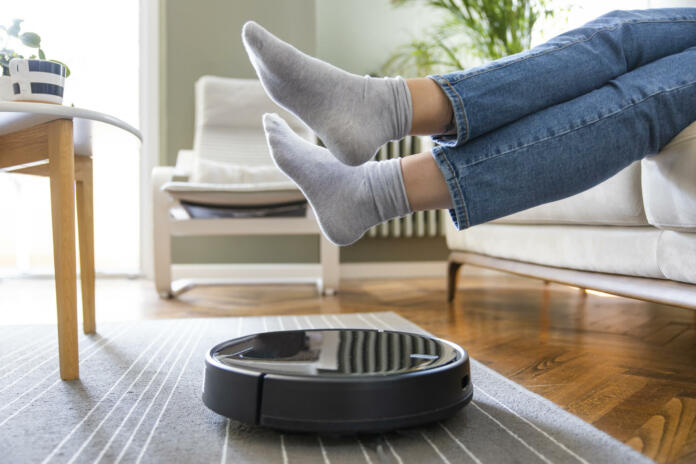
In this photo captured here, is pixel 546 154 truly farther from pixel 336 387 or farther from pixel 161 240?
pixel 161 240

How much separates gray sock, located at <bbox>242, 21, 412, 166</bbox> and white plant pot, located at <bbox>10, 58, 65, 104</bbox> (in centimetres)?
48

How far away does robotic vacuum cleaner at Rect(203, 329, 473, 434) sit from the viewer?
0.56 m

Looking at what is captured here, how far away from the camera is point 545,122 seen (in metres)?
0.68

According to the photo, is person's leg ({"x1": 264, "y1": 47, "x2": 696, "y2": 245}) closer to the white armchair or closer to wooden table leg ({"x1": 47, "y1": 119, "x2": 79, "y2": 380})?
wooden table leg ({"x1": 47, "y1": 119, "x2": 79, "y2": 380})

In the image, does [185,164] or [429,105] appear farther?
[185,164]

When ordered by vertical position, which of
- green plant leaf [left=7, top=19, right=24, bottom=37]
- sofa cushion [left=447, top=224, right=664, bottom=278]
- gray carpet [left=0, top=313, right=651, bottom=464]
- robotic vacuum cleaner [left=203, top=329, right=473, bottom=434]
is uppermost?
green plant leaf [left=7, top=19, right=24, bottom=37]

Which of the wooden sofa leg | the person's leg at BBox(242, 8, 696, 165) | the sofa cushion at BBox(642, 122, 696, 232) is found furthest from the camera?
the wooden sofa leg

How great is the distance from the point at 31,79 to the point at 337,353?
28.3 inches

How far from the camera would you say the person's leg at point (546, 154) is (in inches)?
26.6

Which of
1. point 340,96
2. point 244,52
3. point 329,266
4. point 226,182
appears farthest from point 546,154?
point 244,52

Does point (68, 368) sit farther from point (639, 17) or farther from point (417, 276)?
point (417, 276)

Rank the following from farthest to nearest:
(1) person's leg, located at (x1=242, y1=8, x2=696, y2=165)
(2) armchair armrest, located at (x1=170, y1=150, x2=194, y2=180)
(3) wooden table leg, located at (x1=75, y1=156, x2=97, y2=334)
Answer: (2) armchair armrest, located at (x1=170, y1=150, x2=194, y2=180) < (3) wooden table leg, located at (x1=75, y1=156, x2=97, y2=334) < (1) person's leg, located at (x1=242, y1=8, x2=696, y2=165)

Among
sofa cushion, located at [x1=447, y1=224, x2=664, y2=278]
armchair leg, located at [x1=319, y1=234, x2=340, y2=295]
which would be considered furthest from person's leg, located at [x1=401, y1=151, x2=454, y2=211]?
armchair leg, located at [x1=319, y1=234, x2=340, y2=295]

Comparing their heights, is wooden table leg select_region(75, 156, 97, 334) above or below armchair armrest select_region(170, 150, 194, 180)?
below
